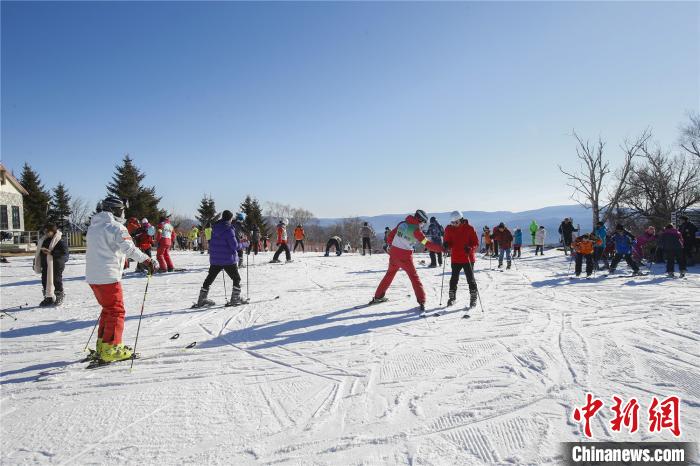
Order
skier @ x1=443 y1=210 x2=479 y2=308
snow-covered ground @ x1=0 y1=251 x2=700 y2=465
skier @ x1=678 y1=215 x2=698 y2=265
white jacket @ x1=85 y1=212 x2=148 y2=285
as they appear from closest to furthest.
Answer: snow-covered ground @ x1=0 y1=251 x2=700 y2=465, white jacket @ x1=85 y1=212 x2=148 y2=285, skier @ x1=443 y1=210 x2=479 y2=308, skier @ x1=678 y1=215 x2=698 y2=265

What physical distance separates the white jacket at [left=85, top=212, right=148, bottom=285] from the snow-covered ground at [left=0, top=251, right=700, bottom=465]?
1.08 metres

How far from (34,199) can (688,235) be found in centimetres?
5021

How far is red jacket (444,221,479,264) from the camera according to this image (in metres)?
7.21

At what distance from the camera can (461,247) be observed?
7.25 metres

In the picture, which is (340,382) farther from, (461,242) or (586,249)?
Answer: (586,249)

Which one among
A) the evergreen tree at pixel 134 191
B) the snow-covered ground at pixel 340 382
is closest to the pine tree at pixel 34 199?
the evergreen tree at pixel 134 191

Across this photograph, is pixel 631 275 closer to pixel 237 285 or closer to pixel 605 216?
pixel 237 285

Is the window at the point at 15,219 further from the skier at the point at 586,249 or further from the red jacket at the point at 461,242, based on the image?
the skier at the point at 586,249

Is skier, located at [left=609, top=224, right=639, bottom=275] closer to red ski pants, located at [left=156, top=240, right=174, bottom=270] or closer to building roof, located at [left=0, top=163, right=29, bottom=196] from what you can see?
red ski pants, located at [left=156, top=240, right=174, bottom=270]

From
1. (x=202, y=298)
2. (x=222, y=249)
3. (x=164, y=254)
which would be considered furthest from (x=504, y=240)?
(x=164, y=254)

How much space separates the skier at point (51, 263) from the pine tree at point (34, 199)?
3582 centimetres

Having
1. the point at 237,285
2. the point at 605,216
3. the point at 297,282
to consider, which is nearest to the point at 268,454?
the point at 237,285

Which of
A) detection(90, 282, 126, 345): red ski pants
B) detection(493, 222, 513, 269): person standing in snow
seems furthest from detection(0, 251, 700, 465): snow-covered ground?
detection(493, 222, 513, 269): person standing in snow

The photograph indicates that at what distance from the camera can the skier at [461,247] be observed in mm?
7176
